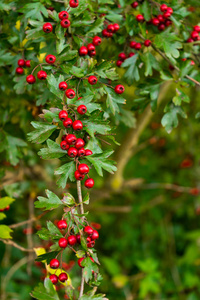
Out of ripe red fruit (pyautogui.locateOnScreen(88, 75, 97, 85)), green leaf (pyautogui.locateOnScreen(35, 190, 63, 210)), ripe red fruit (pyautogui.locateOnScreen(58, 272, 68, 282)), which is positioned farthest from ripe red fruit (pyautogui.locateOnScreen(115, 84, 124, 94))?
ripe red fruit (pyautogui.locateOnScreen(58, 272, 68, 282))

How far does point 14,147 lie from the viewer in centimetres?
121

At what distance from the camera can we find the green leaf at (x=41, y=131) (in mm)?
797

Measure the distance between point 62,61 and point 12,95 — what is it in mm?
419

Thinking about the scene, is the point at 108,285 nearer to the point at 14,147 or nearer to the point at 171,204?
the point at 171,204

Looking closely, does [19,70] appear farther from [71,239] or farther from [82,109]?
[71,239]

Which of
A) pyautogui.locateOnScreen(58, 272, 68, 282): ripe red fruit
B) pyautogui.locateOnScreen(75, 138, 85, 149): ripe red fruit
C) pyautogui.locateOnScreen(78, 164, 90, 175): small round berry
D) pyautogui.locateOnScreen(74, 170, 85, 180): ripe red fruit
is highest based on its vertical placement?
pyautogui.locateOnScreen(75, 138, 85, 149): ripe red fruit

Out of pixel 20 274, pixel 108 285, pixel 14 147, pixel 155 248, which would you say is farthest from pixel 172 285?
pixel 14 147

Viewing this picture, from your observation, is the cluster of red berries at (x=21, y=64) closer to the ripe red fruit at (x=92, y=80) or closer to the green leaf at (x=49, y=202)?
the ripe red fruit at (x=92, y=80)

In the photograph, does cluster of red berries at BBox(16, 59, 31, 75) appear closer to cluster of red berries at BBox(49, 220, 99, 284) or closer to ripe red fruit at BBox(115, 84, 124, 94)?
ripe red fruit at BBox(115, 84, 124, 94)

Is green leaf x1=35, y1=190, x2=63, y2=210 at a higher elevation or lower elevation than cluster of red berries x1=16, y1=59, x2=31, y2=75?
lower

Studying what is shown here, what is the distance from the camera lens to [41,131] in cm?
80

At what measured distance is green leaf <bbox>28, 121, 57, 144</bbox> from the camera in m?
0.80

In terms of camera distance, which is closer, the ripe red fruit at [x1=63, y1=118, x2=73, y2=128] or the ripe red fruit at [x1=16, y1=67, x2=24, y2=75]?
the ripe red fruit at [x1=63, y1=118, x2=73, y2=128]

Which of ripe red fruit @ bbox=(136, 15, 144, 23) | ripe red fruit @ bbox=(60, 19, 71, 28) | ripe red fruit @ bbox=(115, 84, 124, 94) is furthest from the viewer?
ripe red fruit @ bbox=(136, 15, 144, 23)
